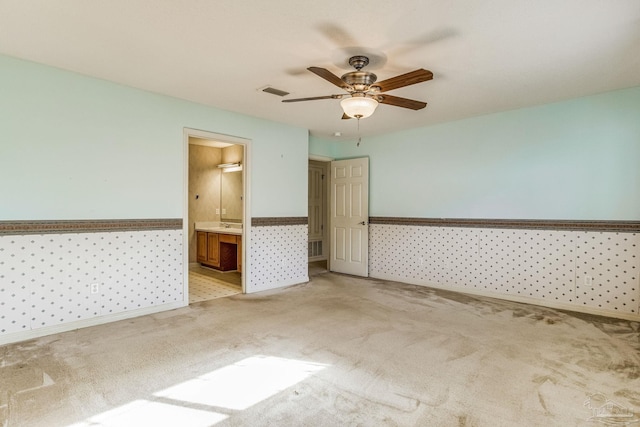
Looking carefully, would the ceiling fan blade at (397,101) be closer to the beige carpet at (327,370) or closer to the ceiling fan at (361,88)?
the ceiling fan at (361,88)

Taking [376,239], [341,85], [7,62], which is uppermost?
[7,62]

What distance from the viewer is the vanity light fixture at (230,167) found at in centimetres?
674

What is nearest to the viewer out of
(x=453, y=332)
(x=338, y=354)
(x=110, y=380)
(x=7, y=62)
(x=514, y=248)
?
(x=110, y=380)

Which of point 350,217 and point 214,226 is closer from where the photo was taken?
point 350,217

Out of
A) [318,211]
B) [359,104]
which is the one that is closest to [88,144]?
[359,104]

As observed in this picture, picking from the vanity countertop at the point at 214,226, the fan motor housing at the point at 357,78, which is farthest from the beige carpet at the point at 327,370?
the vanity countertop at the point at 214,226

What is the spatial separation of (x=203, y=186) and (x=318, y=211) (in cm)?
258

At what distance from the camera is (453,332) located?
10.9ft

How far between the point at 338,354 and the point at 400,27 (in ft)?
8.31

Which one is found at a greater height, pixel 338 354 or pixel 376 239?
pixel 376 239

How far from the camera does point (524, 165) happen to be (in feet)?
14.5

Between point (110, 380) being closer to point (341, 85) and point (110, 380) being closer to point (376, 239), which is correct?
point (341, 85)

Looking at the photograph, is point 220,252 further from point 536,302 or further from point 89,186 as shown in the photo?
point 536,302

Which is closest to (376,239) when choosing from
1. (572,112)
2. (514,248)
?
(514,248)
